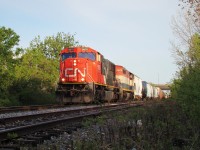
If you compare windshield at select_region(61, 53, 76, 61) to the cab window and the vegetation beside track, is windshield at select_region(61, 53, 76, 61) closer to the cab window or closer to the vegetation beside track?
the cab window

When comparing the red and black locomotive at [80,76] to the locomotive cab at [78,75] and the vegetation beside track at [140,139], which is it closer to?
the locomotive cab at [78,75]

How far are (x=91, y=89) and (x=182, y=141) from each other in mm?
14337

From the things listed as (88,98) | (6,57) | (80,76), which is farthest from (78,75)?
(6,57)

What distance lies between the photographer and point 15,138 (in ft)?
21.2

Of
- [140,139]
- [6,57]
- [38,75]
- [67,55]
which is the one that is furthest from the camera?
[38,75]

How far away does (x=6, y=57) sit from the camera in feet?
76.7

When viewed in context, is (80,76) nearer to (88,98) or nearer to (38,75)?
(88,98)

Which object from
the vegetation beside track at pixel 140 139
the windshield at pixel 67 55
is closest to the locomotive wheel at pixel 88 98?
the windshield at pixel 67 55

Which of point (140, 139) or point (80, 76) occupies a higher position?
point (80, 76)

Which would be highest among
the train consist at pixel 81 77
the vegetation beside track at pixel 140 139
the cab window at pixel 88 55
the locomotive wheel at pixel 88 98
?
the cab window at pixel 88 55

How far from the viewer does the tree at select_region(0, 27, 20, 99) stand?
22.8 m

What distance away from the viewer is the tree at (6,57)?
2276cm

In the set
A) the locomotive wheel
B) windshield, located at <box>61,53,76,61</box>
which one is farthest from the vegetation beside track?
windshield, located at <box>61,53,76,61</box>

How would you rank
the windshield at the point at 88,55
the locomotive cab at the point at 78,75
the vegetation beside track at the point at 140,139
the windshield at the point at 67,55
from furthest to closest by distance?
the windshield at the point at 67,55
the windshield at the point at 88,55
the locomotive cab at the point at 78,75
the vegetation beside track at the point at 140,139
